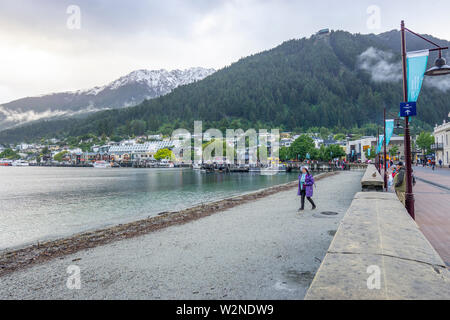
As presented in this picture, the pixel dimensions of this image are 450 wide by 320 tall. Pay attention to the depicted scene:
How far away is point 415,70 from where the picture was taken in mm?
7680

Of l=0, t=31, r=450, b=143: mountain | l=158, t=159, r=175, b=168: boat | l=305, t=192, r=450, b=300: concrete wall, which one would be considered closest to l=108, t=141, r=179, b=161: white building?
l=0, t=31, r=450, b=143: mountain

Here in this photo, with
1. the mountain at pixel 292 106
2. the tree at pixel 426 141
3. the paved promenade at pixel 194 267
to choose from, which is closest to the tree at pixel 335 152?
the tree at pixel 426 141

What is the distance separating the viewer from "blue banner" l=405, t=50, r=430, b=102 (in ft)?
24.8

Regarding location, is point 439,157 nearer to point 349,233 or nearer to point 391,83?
point 349,233

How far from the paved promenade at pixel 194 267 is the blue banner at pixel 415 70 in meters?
4.52

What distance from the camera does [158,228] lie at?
10.3 meters

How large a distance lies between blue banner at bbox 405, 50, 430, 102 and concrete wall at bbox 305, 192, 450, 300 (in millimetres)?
4675

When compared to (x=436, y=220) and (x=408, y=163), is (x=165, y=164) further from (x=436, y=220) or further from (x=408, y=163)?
(x=408, y=163)

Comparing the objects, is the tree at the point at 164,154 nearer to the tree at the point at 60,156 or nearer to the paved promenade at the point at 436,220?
the tree at the point at 60,156

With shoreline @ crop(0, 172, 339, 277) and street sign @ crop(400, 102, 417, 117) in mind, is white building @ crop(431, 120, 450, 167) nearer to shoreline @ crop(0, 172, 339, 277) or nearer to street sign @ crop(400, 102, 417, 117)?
street sign @ crop(400, 102, 417, 117)

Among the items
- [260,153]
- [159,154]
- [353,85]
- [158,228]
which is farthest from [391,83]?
[158,228]

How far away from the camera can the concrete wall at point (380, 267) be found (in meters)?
2.48

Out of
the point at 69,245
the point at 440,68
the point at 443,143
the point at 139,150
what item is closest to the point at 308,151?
the point at 443,143

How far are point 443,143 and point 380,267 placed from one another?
62.7m
